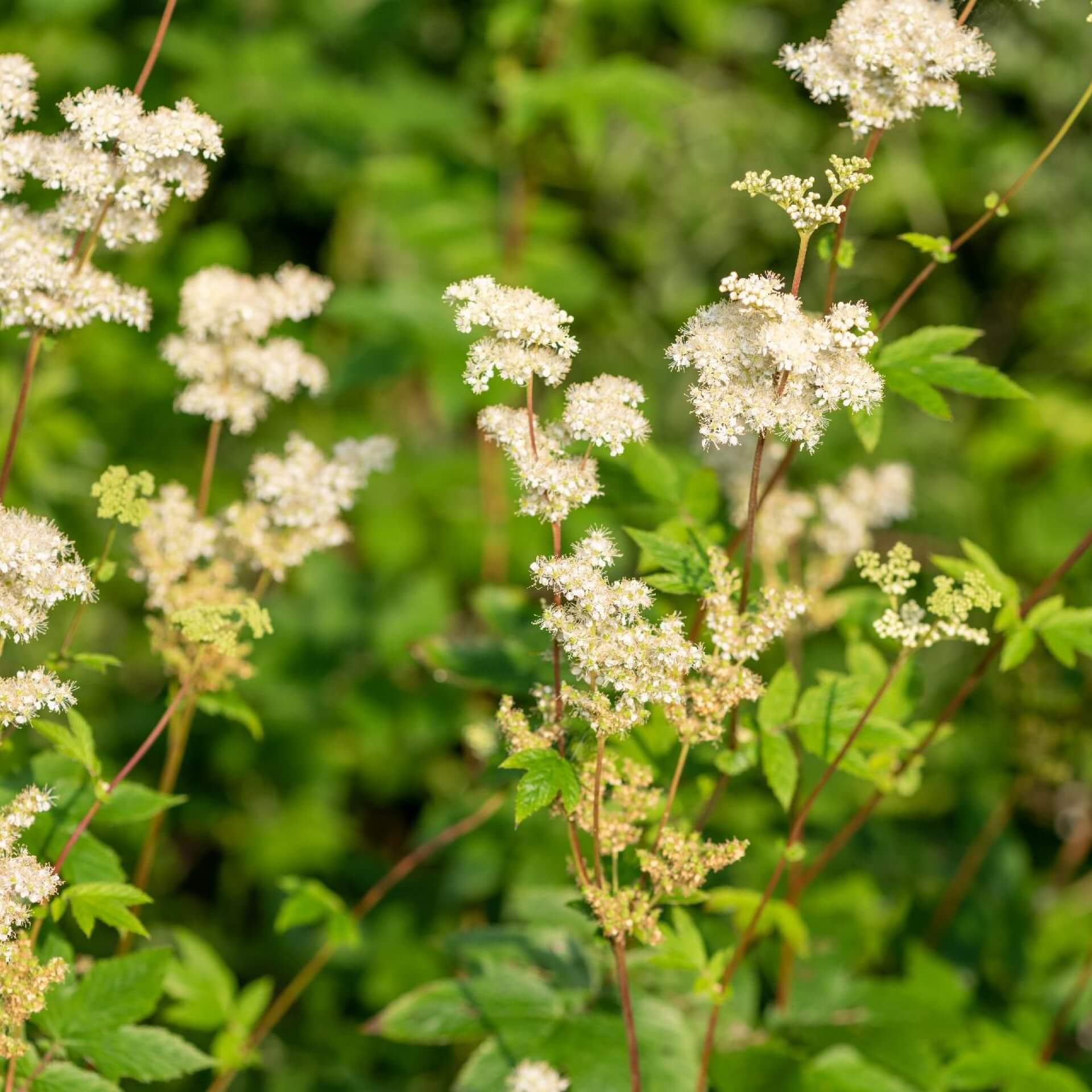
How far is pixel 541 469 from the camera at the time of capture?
229 centimetres

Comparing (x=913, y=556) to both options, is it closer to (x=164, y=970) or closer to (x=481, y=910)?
(x=481, y=910)

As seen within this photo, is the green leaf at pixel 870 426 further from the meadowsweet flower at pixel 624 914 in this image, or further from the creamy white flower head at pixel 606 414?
the meadowsweet flower at pixel 624 914

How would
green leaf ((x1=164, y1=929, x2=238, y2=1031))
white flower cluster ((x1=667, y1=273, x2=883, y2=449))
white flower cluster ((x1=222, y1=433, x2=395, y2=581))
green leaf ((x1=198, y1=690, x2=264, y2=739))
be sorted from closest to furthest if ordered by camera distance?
white flower cluster ((x1=667, y1=273, x2=883, y2=449))
green leaf ((x1=198, y1=690, x2=264, y2=739))
white flower cluster ((x1=222, y1=433, x2=395, y2=581))
green leaf ((x1=164, y1=929, x2=238, y2=1031))

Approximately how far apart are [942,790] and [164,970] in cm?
427

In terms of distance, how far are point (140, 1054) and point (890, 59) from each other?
8.75ft

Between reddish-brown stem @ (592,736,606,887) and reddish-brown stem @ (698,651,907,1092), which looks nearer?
reddish-brown stem @ (592,736,606,887)

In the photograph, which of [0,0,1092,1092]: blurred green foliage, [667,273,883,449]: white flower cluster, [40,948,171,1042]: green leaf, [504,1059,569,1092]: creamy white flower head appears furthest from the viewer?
[0,0,1092,1092]: blurred green foliage

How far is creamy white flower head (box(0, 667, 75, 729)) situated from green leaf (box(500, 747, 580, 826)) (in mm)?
837

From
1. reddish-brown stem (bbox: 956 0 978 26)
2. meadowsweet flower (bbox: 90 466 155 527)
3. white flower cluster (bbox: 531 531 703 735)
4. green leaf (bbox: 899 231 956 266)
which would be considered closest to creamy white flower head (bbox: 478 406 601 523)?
white flower cluster (bbox: 531 531 703 735)

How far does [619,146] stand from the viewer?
747 centimetres

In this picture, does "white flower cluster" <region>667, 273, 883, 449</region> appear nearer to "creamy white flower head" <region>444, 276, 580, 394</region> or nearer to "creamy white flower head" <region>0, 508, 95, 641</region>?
"creamy white flower head" <region>444, 276, 580, 394</region>

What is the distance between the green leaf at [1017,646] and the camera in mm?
2814

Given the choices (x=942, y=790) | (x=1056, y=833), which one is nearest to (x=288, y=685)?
(x=942, y=790)

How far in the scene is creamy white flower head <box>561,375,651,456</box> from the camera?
232 centimetres
